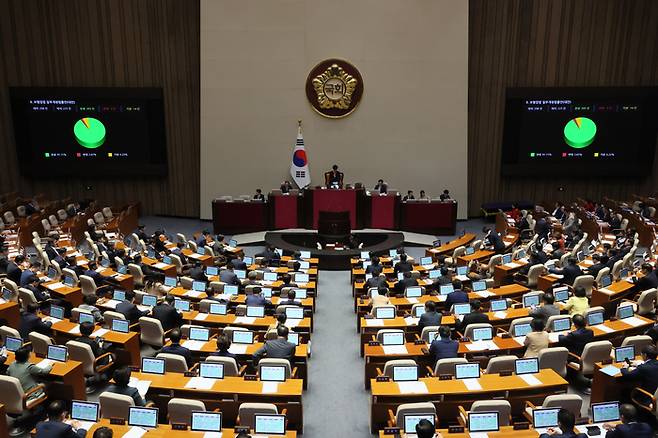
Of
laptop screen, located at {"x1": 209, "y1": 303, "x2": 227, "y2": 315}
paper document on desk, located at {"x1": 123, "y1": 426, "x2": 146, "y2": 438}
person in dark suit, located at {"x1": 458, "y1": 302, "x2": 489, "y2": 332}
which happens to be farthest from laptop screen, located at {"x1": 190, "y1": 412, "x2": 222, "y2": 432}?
person in dark suit, located at {"x1": 458, "y1": 302, "x2": 489, "y2": 332}

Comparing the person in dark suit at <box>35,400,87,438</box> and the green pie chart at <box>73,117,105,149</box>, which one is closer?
the person in dark suit at <box>35,400,87,438</box>

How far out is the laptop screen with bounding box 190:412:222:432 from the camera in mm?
6660

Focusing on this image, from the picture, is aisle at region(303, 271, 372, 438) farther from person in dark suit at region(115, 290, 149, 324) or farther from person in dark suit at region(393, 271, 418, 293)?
person in dark suit at region(115, 290, 149, 324)

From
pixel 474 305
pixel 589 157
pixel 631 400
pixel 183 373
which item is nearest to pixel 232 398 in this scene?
pixel 183 373

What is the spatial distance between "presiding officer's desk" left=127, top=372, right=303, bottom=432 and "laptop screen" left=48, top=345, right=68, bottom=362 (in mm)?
1467

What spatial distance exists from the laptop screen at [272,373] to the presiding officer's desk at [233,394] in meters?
0.08

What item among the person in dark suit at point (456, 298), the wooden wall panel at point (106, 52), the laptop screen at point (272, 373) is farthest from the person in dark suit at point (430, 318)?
the wooden wall panel at point (106, 52)

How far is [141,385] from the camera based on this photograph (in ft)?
25.1

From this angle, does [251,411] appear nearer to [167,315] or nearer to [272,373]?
[272,373]

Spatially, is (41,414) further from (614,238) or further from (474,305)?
(614,238)

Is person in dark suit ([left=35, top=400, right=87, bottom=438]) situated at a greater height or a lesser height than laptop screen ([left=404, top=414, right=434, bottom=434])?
greater

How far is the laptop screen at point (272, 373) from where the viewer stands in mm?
7844

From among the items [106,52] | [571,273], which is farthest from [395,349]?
[106,52]

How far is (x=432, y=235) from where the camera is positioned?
2081 cm
